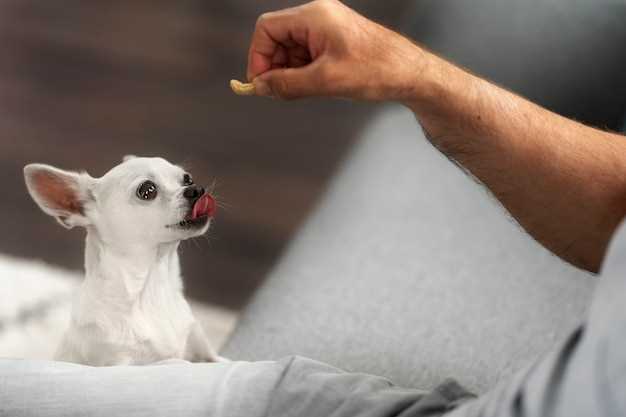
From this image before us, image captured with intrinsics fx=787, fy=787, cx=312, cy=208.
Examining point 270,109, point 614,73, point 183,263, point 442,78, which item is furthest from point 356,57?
point 614,73

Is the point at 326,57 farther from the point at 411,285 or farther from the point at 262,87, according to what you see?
the point at 411,285

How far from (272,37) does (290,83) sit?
4cm

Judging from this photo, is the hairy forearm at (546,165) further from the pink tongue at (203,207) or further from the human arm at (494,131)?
the pink tongue at (203,207)

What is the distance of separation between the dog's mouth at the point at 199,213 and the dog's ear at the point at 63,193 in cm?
7

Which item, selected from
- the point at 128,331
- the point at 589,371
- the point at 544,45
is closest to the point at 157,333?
the point at 128,331

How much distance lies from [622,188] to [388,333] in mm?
254

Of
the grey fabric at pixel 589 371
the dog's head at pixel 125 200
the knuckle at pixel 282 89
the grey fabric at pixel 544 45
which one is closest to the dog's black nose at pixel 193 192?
the dog's head at pixel 125 200

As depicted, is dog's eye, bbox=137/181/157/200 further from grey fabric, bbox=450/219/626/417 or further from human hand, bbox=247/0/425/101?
grey fabric, bbox=450/219/626/417

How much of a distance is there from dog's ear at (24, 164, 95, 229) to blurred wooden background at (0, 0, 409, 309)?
0.04m

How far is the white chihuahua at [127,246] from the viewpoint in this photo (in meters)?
0.57

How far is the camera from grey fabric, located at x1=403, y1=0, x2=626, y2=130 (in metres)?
0.90

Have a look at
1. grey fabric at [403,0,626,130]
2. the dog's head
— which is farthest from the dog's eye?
grey fabric at [403,0,626,130]

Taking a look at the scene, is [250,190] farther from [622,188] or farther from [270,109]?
[622,188]

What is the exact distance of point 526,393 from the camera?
421 millimetres
